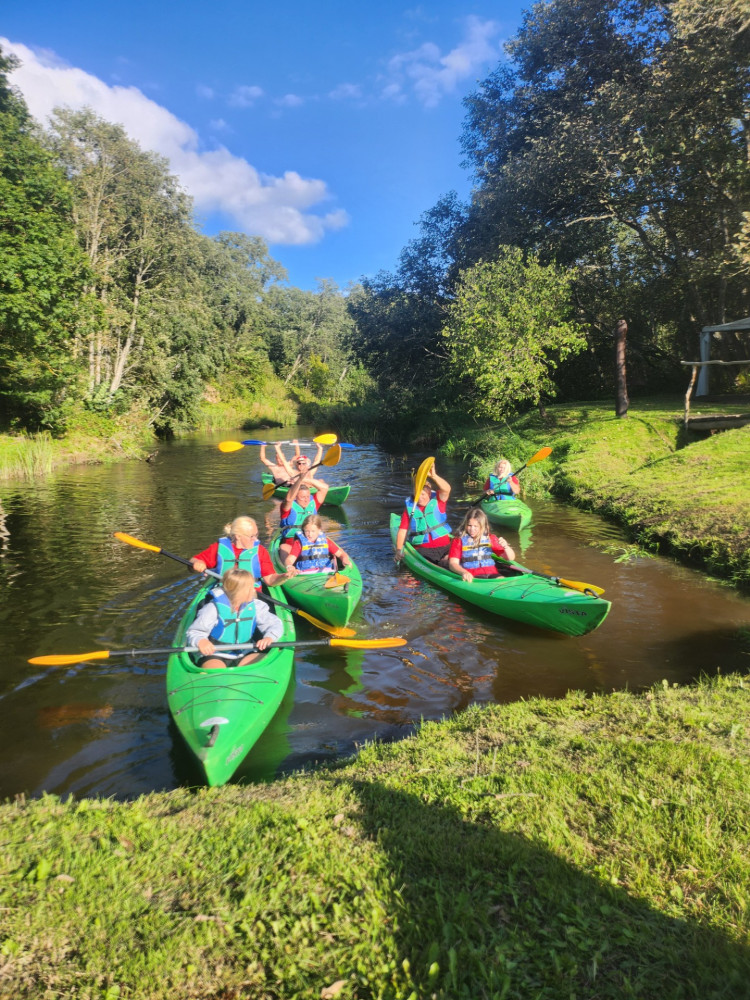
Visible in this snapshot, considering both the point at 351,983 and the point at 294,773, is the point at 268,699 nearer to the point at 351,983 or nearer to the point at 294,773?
the point at 294,773

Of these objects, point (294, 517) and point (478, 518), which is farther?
point (294, 517)

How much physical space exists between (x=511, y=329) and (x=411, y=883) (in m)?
15.4

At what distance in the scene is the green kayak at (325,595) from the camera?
6.11 m

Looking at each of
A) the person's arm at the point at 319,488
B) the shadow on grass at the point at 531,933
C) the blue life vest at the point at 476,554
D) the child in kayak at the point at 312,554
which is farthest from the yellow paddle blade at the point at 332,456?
the shadow on grass at the point at 531,933

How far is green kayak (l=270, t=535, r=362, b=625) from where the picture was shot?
20.0 feet

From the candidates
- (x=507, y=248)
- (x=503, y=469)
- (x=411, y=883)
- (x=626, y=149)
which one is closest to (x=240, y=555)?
(x=411, y=883)

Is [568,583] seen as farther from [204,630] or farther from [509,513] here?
[509,513]

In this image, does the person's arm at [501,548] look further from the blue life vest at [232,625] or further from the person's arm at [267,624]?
the blue life vest at [232,625]

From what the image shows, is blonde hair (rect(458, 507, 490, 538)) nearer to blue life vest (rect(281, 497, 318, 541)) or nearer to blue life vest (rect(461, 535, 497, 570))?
blue life vest (rect(461, 535, 497, 570))

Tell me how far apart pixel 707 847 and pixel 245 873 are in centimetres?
193

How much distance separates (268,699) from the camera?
14.1 ft

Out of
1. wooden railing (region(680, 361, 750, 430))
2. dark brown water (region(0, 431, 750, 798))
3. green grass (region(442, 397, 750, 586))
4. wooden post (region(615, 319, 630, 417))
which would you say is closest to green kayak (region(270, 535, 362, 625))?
dark brown water (region(0, 431, 750, 798))

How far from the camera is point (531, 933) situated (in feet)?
7.00

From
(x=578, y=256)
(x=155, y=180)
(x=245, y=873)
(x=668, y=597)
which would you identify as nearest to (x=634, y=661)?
(x=668, y=597)
